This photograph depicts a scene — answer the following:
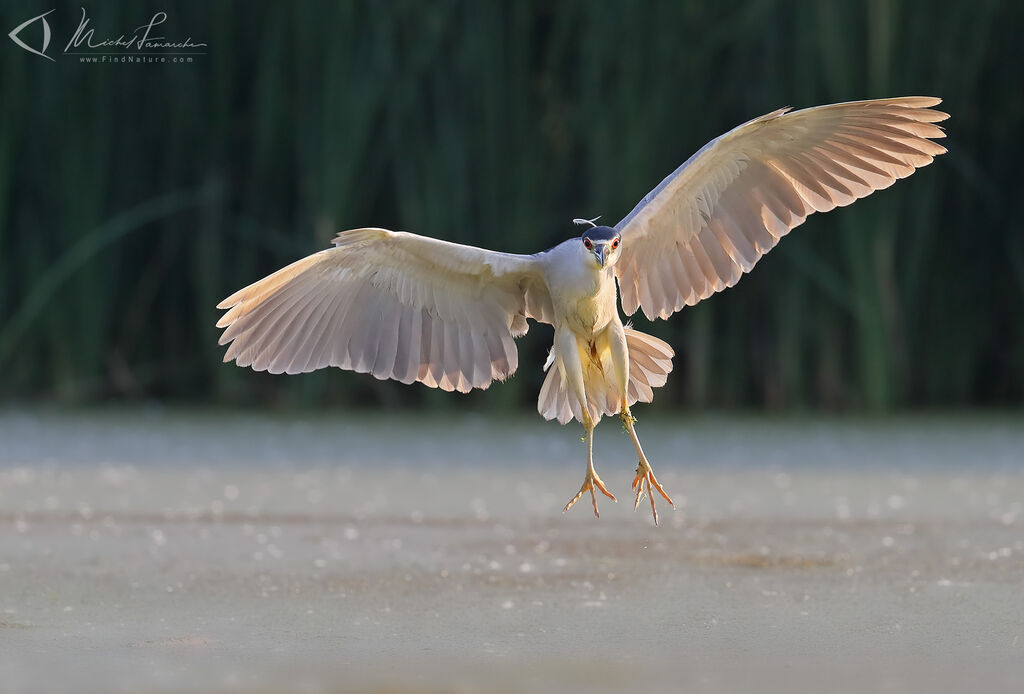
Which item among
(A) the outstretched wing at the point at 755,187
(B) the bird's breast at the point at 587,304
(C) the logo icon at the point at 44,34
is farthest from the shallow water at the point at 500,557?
(C) the logo icon at the point at 44,34

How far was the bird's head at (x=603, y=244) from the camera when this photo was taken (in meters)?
4.98

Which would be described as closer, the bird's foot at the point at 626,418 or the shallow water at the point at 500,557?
the shallow water at the point at 500,557

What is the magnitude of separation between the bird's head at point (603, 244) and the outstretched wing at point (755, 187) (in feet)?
0.71

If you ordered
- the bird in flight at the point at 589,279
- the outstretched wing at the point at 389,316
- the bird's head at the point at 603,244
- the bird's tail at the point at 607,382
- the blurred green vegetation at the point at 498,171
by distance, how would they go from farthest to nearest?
the blurred green vegetation at the point at 498,171 → the outstretched wing at the point at 389,316 → the bird's tail at the point at 607,382 → the bird in flight at the point at 589,279 → the bird's head at the point at 603,244

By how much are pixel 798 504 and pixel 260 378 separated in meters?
3.88

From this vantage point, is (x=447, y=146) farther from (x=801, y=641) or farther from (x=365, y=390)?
(x=801, y=641)

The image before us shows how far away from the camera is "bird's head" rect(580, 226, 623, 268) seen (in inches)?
196

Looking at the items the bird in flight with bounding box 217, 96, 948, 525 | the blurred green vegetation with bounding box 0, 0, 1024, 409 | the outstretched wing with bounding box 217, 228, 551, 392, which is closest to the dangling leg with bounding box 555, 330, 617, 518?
the bird in flight with bounding box 217, 96, 948, 525

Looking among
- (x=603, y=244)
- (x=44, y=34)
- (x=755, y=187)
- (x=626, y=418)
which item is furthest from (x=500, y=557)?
(x=44, y=34)

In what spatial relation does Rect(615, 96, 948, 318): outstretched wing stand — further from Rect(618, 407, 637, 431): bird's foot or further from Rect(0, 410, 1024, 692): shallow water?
Rect(0, 410, 1024, 692): shallow water

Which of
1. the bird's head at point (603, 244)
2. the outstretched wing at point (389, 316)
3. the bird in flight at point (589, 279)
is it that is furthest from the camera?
the outstretched wing at point (389, 316)

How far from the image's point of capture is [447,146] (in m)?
8.88

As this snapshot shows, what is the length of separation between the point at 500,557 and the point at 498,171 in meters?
3.87

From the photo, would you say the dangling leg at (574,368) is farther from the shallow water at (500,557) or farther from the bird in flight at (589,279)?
the shallow water at (500,557)
